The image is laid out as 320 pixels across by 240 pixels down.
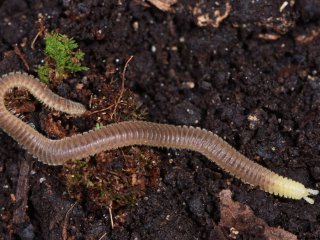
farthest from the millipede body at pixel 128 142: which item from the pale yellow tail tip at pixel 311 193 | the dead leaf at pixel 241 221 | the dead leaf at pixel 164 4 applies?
the dead leaf at pixel 164 4

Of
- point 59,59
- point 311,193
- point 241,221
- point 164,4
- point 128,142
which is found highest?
point 164,4

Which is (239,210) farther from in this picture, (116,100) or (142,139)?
(116,100)

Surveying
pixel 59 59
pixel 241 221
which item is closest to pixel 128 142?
pixel 59 59

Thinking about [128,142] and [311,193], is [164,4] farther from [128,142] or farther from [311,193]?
[311,193]

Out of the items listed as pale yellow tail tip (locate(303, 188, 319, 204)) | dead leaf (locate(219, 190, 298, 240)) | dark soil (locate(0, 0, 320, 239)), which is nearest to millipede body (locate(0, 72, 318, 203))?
pale yellow tail tip (locate(303, 188, 319, 204))

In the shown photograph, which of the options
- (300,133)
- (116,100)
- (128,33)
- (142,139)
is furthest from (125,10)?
(300,133)

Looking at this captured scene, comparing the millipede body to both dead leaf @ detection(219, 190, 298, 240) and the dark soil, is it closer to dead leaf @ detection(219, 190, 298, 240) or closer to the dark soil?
the dark soil
